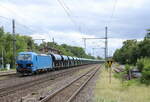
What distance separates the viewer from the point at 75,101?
11992mm

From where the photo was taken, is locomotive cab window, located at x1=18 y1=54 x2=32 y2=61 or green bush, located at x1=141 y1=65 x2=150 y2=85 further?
locomotive cab window, located at x1=18 y1=54 x2=32 y2=61

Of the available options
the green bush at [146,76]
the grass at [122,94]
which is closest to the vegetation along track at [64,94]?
the grass at [122,94]

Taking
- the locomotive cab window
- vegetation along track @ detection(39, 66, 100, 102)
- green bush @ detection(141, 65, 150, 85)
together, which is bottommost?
vegetation along track @ detection(39, 66, 100, 102)

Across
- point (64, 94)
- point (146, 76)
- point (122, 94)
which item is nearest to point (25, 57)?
point (146, 76)

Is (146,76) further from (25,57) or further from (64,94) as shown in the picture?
(25,57)

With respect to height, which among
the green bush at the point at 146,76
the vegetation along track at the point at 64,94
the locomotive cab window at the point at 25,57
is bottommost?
the vegetation along track at the point at 64,94

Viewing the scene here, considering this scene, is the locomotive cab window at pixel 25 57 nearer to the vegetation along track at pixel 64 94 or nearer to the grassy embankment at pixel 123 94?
the vegetation along track at pixel 64 94

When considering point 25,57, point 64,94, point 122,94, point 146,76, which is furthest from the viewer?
point 25,57

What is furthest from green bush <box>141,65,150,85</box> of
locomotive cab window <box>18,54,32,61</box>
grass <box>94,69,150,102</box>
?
locomotive cab window <box>18,54,32,61</box>

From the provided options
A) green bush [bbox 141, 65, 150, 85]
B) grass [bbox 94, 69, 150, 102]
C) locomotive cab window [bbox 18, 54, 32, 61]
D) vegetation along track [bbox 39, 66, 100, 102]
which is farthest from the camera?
locomotive cab window [bbox 18, 54, 32, 61]

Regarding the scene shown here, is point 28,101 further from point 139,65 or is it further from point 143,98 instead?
point 139,65

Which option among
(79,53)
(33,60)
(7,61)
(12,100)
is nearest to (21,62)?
(33,60)

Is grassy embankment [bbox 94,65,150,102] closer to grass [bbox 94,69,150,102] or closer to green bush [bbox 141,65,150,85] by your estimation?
grass [bbox 94,69,150,102]

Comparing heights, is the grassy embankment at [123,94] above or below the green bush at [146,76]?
below
